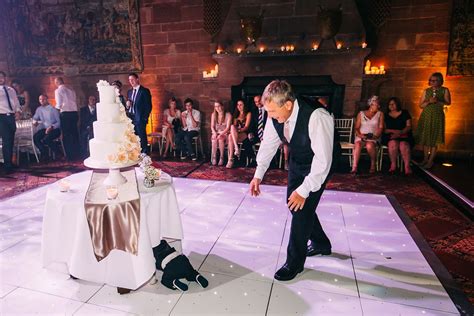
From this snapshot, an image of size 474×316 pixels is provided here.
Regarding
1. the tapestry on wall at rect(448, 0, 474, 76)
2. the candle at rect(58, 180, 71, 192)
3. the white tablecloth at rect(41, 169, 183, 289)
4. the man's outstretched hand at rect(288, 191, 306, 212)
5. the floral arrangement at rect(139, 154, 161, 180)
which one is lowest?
the white tablecloth at rect(41, 169, 183, 289)

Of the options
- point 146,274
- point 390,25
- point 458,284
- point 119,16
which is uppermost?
point 119,16

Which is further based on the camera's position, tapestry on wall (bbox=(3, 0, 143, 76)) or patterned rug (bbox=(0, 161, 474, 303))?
tapestry on wall (bbox=(3, 0, 143, 76))

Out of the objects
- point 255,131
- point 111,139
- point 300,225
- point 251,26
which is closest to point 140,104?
point 255,131

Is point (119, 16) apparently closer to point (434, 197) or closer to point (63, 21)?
point (63, 21)

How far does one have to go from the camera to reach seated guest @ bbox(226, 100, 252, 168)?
604 centimetres

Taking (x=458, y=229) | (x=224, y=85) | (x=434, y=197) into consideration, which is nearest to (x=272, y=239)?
(x=458, y=229)

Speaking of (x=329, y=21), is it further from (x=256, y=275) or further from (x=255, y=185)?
(x=256, y=275)

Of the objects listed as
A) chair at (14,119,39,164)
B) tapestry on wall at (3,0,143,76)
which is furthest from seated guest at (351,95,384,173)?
chair at (14,119,39,164)

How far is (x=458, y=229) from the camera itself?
3.35 metres

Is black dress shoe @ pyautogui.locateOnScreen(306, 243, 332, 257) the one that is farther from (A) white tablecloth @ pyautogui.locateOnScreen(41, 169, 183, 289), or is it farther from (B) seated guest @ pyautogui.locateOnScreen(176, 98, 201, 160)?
(B) seated guest @ pyautogui.locateOnScreen(176, 98, 201, 160)

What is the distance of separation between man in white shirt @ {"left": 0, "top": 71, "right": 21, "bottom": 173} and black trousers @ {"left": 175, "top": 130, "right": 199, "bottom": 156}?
299cm

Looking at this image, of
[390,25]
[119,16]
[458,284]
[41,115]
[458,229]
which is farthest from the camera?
[119,16]

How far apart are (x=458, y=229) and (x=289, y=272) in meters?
2.14

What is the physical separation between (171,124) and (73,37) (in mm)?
3670
